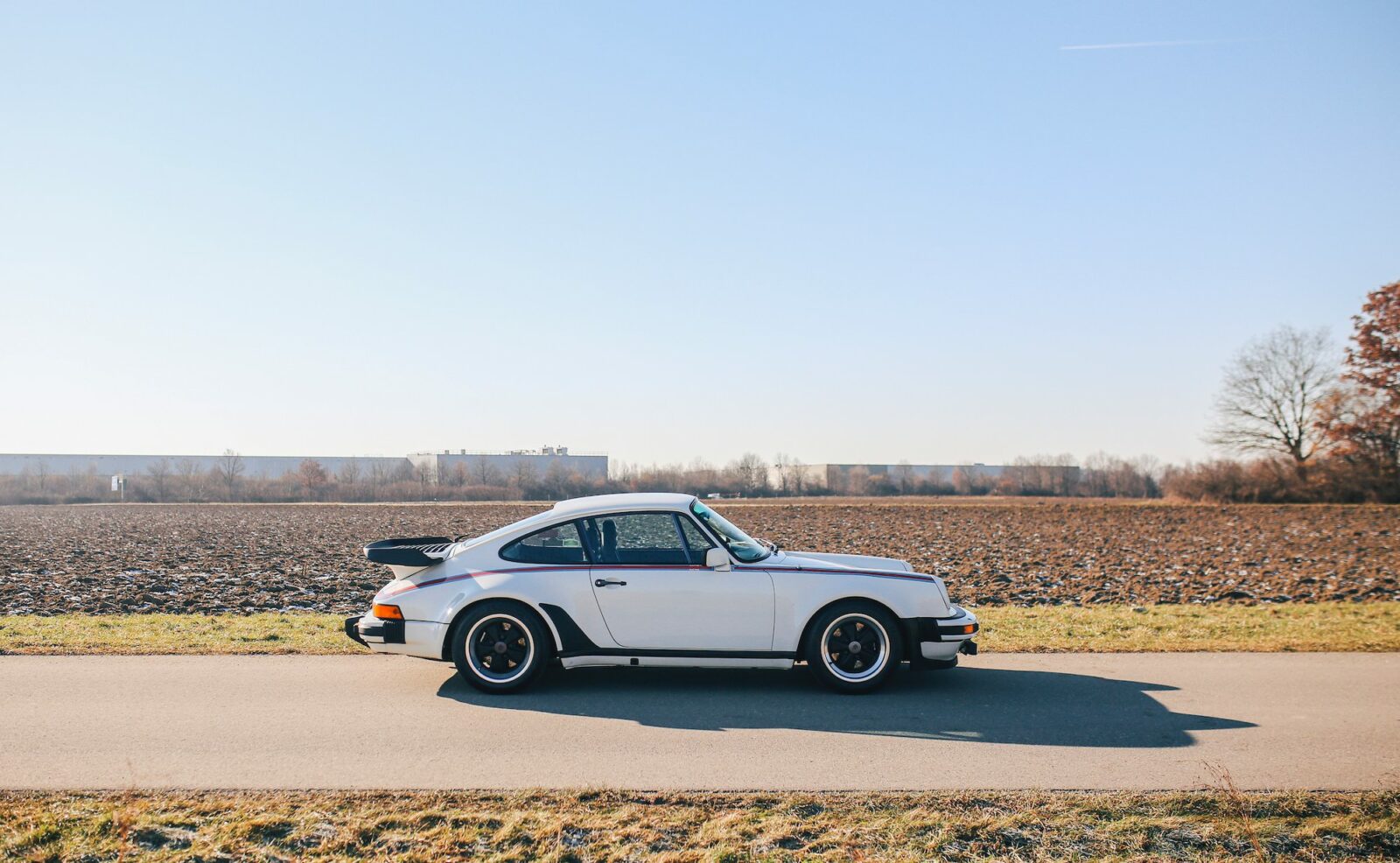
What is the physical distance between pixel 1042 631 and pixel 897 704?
444 centimetres

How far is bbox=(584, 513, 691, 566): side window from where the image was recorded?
7.61 meters

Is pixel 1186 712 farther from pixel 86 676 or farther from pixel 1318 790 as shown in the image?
pixel 86 676

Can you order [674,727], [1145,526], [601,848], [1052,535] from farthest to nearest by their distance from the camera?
[1145,526] → [1052,535] → [674,727] → [601,848]

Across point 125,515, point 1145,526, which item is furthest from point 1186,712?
point 125,515

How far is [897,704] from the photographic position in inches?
280

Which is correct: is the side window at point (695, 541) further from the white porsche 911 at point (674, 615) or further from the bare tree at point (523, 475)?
the bare tree at point (523, 475)

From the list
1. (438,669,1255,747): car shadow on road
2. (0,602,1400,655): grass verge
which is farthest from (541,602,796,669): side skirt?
(0,602,1400,655): grass verge

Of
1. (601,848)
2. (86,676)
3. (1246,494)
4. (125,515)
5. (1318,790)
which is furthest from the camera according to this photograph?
(1246,494)

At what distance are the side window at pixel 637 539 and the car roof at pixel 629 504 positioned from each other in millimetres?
62

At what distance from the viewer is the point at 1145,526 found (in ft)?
121

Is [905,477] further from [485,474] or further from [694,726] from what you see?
[694,726]

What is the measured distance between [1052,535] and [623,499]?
89.4 ft

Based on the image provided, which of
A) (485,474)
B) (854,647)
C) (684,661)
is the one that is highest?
(485,474)

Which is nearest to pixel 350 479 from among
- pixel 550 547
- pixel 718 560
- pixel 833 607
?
pixel 550 547
